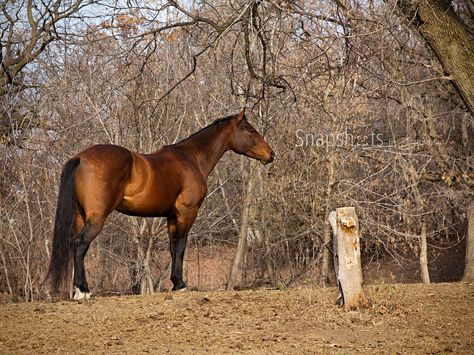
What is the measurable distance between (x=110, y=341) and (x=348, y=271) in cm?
239

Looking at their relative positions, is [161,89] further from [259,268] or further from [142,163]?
[259,268]

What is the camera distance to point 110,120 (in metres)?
11.7

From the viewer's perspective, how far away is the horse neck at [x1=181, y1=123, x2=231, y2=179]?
9.20m

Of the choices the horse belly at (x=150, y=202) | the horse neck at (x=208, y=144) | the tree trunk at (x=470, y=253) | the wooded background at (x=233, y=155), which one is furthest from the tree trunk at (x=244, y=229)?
the tree trunk at (x=470, y=253)

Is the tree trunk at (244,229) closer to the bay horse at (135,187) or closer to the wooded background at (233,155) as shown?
the wooded background at (233,155)

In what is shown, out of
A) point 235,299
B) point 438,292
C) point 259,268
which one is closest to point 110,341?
point 235,299

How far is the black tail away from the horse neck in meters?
2.15

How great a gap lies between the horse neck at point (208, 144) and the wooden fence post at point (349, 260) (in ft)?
10.3

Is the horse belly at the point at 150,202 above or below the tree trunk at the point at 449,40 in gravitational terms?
below

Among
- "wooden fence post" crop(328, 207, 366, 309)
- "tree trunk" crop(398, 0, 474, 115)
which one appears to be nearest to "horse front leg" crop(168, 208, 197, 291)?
"wooden fence post" crop(328, 207, 366, 309)

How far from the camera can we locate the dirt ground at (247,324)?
17.6ft

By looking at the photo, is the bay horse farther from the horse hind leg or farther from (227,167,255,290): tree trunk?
(227,167,255,290): tree trunk

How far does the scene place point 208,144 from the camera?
30.7 feet

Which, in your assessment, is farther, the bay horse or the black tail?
the bay horse
